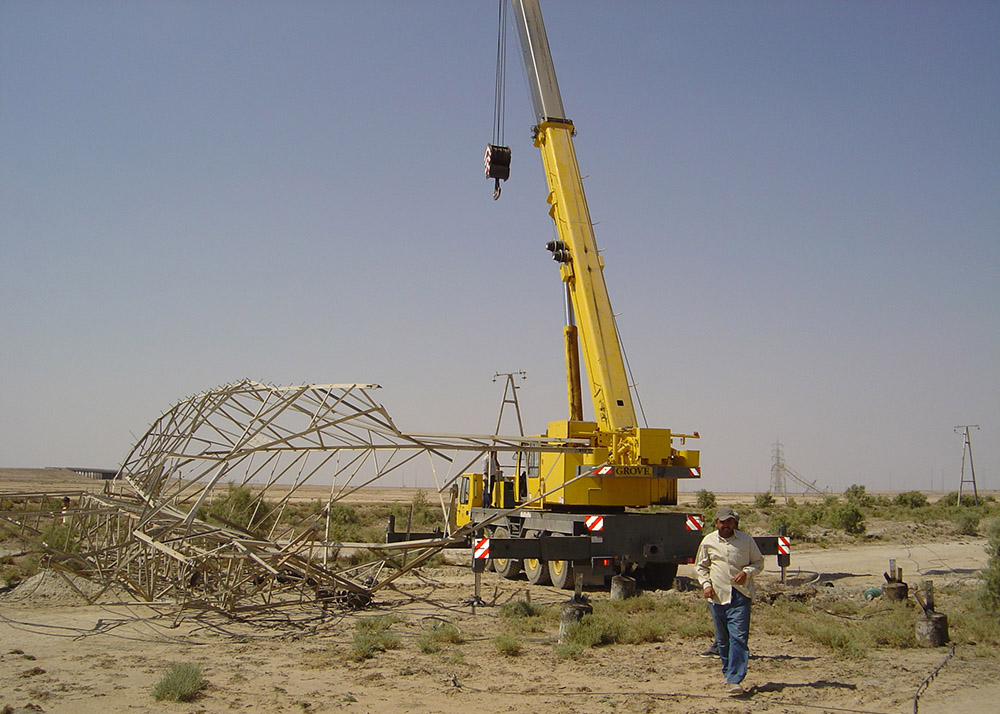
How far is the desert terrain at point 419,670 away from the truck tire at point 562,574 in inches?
94.2

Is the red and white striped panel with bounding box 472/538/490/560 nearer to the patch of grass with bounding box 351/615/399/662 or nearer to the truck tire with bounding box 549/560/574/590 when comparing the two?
the patch of grass with bounding box 351/615/399/662

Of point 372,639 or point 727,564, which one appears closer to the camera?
point 727,564

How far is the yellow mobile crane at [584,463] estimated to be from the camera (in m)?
13.1

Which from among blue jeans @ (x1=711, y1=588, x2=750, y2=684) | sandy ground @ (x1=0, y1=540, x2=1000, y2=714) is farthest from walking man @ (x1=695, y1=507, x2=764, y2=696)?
sandy ground @ (x1=0, y1=540, x2=1000, y2=714)

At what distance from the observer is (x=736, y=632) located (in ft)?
25.7

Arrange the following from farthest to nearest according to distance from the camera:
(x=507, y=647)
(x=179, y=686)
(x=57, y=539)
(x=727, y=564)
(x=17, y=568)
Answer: (x=57, y=539)
(x=17, y=568)
(x=507, y=647)
(x=727, y=564)
(x=179, y=686)

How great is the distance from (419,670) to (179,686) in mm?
2550

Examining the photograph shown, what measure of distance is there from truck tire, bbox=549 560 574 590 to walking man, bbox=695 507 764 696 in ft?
22.5

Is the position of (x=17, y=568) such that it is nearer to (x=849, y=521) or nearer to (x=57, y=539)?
(x=57, y=539)

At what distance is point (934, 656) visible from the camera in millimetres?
9000

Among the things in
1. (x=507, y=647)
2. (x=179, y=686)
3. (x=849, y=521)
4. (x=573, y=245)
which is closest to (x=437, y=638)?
(x=507, y=647)

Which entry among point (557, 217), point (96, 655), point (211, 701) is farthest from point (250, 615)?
point (557, 217)

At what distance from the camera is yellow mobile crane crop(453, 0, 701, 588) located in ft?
42.9

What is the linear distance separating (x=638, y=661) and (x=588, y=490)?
15.8 ft
